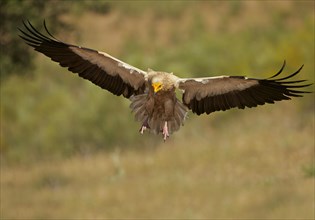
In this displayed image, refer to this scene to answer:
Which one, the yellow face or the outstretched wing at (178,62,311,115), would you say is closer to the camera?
the yellow face

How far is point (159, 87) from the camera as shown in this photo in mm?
9508

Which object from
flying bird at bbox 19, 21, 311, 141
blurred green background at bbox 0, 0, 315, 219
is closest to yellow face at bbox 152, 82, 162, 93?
flying bird at bbox 19, 21, 311, 141

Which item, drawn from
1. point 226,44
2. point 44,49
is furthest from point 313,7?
point 44,49

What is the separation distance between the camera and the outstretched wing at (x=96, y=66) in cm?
1006

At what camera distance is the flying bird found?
9.72 m

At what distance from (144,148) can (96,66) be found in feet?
42.5

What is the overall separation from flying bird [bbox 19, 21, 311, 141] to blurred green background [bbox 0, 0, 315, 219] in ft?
11.7

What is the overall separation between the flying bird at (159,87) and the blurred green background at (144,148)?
355cm

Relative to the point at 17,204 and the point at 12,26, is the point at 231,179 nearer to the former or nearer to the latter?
the point at 17,204

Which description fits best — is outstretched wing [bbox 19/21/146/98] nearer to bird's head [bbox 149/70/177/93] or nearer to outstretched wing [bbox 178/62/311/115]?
bird's head [bbox 149/70/177/93]

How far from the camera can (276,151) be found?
18.8m

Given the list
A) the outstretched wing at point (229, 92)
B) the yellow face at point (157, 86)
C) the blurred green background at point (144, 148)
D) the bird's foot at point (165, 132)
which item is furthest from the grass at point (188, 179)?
the yellow face at point (157, 86)

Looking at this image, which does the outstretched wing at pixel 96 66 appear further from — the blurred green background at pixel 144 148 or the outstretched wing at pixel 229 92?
the blurred green background at pixel 144 148

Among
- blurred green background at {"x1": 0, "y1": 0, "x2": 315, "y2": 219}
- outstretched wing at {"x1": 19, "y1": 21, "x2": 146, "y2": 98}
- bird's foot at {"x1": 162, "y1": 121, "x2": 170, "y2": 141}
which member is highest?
blurred green background at {"x1": 0, "y1": 0, "x2": 315, "y2": 219}
